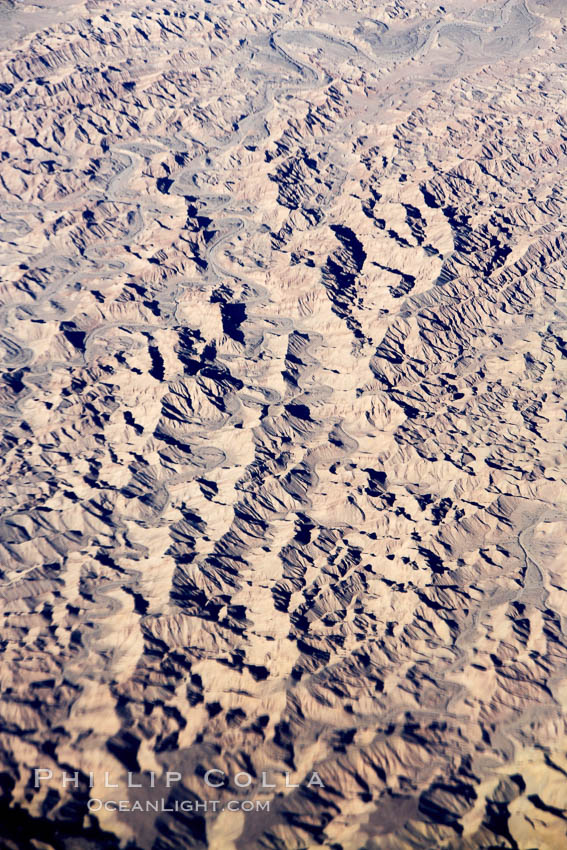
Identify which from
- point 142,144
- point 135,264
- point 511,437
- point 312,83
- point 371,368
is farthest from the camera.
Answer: point 312,83

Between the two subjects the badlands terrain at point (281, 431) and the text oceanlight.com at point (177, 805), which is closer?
the text oceanlight.com at point (177, 805)

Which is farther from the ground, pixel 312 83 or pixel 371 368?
pixel 312 83

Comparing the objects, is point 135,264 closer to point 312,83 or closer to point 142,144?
point 142,144

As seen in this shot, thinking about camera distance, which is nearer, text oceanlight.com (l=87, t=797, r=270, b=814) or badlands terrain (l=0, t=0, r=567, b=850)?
text oceanlight.com (l=87, t=797, r=270, b=814)

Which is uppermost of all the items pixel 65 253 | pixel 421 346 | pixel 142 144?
pixel 421 346

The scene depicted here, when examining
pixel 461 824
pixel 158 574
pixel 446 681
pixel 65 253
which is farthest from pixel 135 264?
pixel 461 824

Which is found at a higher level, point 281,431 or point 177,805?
point 281,431

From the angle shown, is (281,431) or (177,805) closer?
(177,805)

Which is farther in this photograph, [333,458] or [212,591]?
[333,458]
